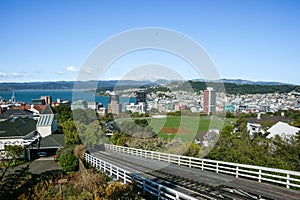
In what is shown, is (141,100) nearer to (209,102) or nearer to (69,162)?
(209,102)

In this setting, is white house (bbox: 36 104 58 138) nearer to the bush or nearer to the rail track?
the bush

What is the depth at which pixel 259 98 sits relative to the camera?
265 feet

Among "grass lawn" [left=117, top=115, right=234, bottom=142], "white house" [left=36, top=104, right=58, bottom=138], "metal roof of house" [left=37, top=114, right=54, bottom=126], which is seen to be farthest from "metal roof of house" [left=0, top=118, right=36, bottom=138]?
"grass lawn" [left=117, top=115, right=234, bottom=142]

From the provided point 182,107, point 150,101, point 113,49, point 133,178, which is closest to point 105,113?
point 150,101

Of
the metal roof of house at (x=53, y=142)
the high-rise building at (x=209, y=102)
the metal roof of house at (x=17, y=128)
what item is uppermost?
the high-rise building at (x=209, y=102)

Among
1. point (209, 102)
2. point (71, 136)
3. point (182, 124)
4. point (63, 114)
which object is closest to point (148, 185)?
point (182, 124)

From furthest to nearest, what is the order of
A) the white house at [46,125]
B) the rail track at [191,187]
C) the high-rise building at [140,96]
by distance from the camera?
1. the white house at [46,125]
2. the high-rise building at [140,96]
3. the rail track at [191,187]

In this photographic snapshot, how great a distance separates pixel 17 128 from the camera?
38000 mm

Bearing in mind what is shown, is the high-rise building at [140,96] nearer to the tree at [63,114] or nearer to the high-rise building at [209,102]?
the high-rise building at [209,102]

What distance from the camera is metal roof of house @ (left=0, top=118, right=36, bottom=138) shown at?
117 ft

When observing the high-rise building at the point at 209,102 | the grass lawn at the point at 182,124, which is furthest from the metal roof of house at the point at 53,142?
the high-rise building at the point at 209,102

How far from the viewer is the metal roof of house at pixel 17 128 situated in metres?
35.7

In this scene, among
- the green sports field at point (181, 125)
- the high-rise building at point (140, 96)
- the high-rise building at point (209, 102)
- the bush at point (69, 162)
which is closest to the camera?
the bush at point (69, 162)

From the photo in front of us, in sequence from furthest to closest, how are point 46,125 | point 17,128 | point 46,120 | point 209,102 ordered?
point 46,120, point 46,125, point 17,128, point 209,102
